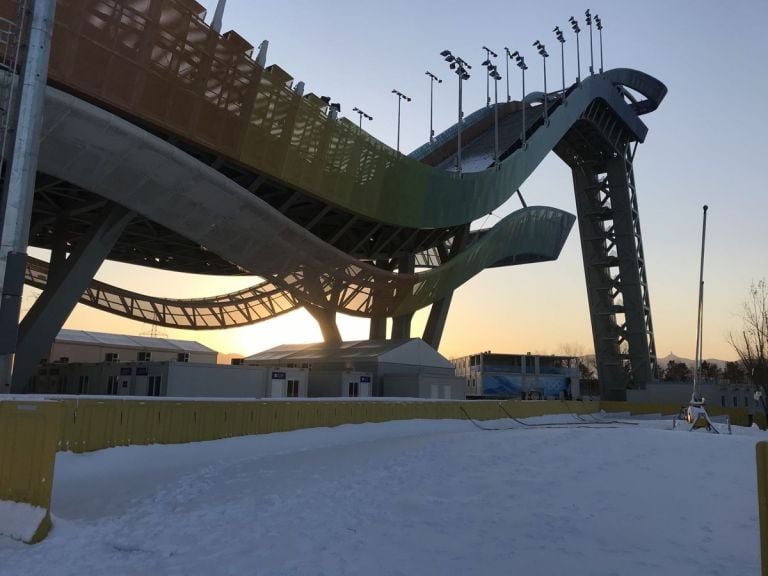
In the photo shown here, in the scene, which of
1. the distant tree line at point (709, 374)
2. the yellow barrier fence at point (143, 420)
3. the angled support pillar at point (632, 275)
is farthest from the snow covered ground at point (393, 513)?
the distant tree line at point (709, 374)

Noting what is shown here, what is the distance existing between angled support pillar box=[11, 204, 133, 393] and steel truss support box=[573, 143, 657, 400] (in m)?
57.9

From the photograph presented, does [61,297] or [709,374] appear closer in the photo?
[61,297]

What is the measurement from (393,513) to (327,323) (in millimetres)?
43035

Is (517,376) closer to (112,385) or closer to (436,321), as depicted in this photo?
(436,321)

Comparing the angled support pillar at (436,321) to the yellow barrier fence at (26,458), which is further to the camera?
the angled support pillar at (436,321)

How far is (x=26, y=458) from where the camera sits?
740cm

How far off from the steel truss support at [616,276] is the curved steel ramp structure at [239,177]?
9.33 metres

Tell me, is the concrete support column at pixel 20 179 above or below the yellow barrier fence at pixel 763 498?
above

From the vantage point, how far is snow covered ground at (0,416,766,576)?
21.3 ft

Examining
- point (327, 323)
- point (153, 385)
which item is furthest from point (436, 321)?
point (153, 385)

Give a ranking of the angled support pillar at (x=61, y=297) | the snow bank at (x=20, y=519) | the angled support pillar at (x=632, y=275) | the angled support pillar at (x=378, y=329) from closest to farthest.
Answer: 1. the snow bank at (x=20, y=519)
2. the angled support pillar at (x=61, y=297)
3. the angled support pillar at (x=378, y=329)
4. the angled support pillar at (x=632, y=275)

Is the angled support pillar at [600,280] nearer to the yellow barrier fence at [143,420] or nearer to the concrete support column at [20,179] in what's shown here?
the yellow barrier fence at [143,420]

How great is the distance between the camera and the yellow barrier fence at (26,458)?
7.26 m

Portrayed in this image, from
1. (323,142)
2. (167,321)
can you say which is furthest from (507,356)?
(323,142)
